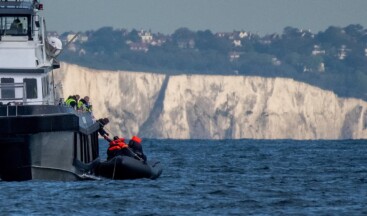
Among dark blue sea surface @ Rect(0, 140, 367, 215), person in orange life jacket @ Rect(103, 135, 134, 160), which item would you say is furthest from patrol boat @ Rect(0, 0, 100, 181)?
person in orange life jacket @ Rect(103, 135, 134, 160)

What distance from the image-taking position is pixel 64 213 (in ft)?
150

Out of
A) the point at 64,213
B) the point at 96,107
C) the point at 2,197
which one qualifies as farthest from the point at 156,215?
the point at 96,107

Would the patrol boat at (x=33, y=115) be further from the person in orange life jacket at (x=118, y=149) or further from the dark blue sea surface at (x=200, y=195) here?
the person in orange life jacket at (x=118, y=149)

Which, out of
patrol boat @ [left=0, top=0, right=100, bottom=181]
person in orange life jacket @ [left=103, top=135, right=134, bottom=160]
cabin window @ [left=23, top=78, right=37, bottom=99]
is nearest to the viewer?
patrol boat @ [left=0, top=0, right=100, bottom=181]

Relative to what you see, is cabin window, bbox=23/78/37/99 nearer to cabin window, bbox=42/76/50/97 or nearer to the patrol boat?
the patrol boat

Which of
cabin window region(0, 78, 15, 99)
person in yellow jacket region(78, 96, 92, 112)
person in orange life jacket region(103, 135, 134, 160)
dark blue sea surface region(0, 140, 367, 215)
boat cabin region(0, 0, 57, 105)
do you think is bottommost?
dark blue sea surface region(0, 140, 367, 215)

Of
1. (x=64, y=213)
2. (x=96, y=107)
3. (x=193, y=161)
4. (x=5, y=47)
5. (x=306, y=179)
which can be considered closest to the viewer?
(x=64, y=213)

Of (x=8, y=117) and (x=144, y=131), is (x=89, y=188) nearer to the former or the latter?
(x=8, y=117)

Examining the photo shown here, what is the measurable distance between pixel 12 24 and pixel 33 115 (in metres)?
5.82

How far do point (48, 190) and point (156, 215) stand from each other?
6124 mm

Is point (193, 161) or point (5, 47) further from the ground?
point (5, 47)

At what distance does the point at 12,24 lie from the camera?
56000mm

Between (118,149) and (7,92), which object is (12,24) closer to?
(7,92)

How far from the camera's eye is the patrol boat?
5112 centimetres
